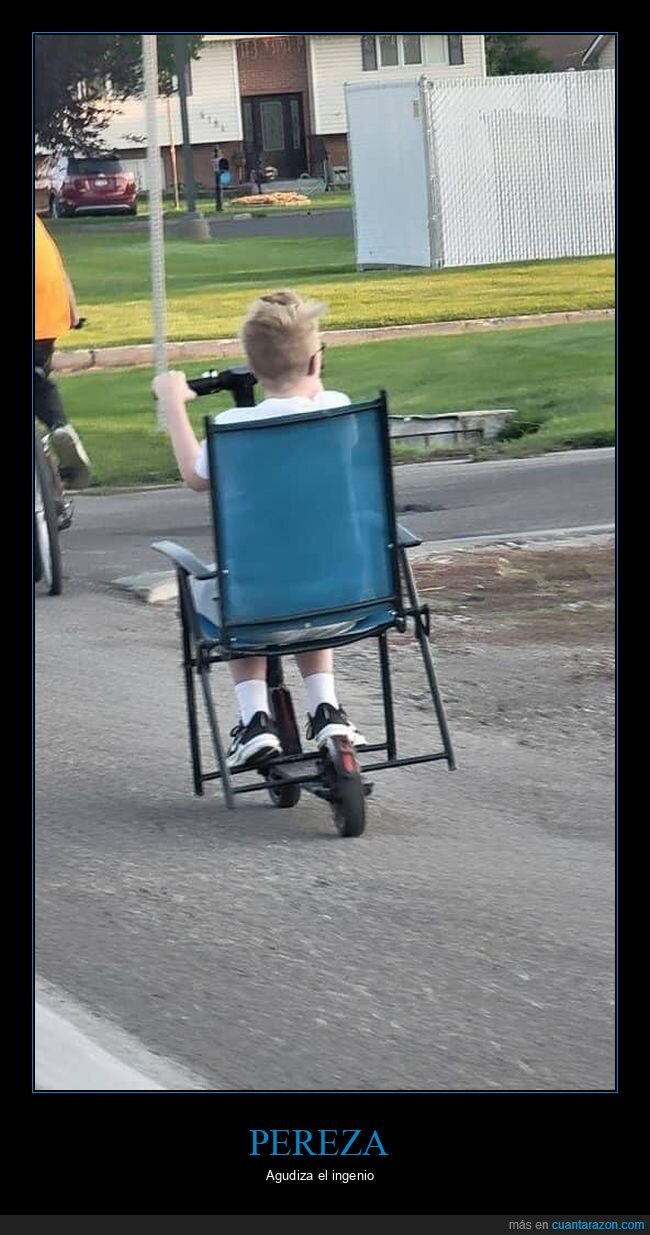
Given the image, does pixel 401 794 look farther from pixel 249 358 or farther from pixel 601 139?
pixel 601 139

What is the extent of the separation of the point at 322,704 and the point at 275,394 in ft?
2.73

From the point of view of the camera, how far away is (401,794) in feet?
19.3

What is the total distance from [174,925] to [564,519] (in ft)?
18.8

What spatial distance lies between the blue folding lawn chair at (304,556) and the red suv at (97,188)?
8.13 meters

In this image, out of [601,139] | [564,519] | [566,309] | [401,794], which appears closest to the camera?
[401,794]

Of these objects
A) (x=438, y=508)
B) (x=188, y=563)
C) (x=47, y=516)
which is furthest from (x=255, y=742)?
(x=438, y=508)

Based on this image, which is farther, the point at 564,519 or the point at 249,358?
the point at 564,519

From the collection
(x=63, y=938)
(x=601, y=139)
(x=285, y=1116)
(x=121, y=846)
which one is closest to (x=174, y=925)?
(x=63, y=938)

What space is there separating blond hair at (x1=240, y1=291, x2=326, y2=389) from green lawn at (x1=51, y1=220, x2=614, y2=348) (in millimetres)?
12220

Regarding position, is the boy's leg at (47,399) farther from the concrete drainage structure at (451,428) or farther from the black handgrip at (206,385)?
the concrete drainage structure at (451,428)

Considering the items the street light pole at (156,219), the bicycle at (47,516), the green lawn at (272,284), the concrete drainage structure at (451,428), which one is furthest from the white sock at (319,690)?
the green lawn at (272,284)

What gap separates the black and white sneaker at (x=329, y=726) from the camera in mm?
5336
